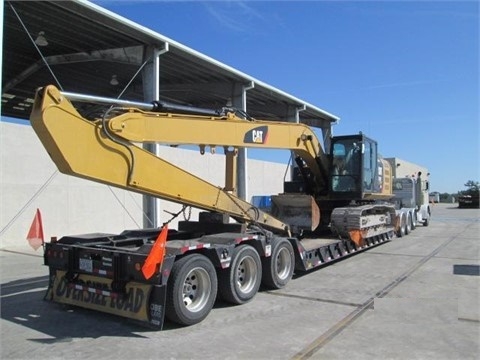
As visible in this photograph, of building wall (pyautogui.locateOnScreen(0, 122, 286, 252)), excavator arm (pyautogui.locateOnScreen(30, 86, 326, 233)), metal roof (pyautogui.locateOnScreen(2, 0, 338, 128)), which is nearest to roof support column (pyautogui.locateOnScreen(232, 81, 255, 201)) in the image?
metal roof (pyautogui.locateOnScreen(2, 0, 338, 128))

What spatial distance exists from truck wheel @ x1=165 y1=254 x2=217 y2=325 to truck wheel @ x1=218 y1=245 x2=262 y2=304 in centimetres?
50

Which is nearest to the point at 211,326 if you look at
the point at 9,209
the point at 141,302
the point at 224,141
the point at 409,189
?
the point at 141,302

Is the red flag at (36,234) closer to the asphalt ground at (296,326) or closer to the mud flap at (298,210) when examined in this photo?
the asphalt ground at (296,326)

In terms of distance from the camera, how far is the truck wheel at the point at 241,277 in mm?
7613

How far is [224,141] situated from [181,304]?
120 inches

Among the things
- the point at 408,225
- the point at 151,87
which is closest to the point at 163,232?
the point at 151,87

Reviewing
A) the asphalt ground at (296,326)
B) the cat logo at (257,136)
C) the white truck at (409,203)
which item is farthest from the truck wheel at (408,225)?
the cat logo at (257,136)

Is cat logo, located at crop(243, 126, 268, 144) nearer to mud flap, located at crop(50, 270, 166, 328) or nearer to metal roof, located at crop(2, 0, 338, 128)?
mud flap, located at crop(50, 270, 166, 328)

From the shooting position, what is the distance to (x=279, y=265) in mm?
9289

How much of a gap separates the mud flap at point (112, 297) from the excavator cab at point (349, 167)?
26.2 feet

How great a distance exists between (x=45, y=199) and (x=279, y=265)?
10.5 meters

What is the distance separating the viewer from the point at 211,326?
6.61 metres

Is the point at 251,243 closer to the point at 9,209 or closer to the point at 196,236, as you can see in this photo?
the point at 196,236

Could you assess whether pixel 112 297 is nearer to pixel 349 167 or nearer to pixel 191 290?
pixel 191 290
